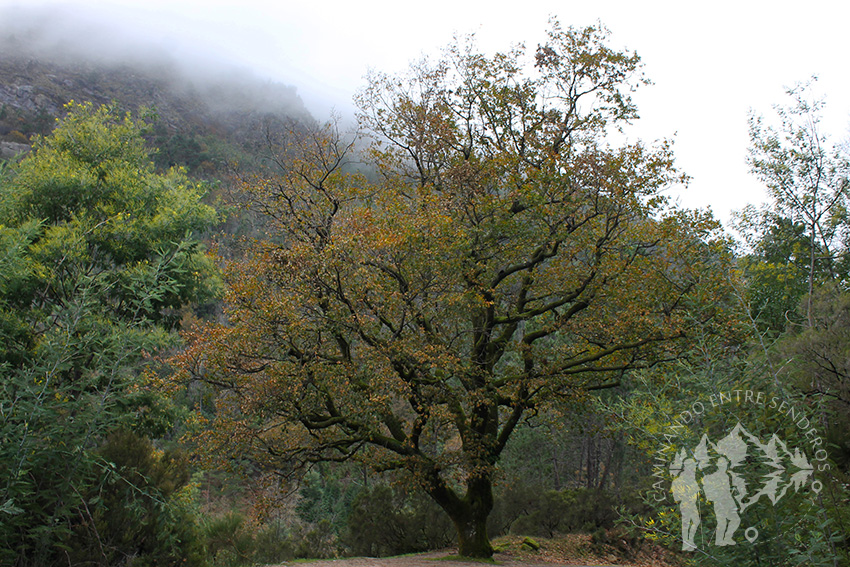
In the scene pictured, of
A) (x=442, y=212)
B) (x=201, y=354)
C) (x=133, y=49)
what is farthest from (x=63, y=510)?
(x=133, y=49)

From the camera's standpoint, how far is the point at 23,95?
7312 centimetres

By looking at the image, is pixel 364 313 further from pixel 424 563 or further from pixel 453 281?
pixel 424 563

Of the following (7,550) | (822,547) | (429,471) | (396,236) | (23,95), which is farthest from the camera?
(23,95)

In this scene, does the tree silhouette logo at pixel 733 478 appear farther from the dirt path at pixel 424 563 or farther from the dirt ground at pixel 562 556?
the dirt ground at pixel 562 556

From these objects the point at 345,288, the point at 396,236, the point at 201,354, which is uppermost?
the point at 396,236

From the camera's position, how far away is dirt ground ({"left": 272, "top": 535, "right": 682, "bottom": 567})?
32.7 ft

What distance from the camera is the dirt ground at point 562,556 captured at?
32.7ft

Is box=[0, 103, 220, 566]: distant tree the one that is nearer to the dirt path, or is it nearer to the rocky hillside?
the dirt path

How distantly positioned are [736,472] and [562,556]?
10232 millimetres

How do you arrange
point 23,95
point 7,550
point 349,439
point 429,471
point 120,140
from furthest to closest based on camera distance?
point 23,95
point 120,140
point 349,439
point 429,471
point 7,550

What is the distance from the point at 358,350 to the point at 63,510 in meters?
4.48

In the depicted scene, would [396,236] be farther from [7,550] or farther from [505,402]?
[7,550]

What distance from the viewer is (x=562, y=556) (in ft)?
37.8

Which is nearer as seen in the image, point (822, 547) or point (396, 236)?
point (822, 547)
